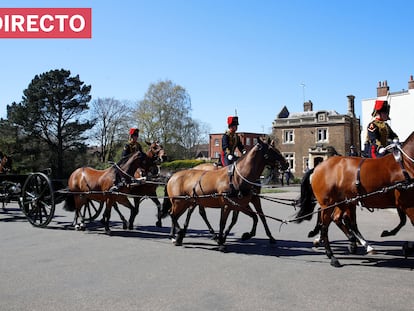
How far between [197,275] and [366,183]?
3.25 metres

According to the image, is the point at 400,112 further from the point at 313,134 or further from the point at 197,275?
the point at 197,275

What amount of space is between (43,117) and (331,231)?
148ft

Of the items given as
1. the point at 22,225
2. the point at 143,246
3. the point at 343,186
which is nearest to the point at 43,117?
the point at 22,225

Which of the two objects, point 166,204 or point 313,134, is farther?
point 313,134

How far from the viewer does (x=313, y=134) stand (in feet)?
179

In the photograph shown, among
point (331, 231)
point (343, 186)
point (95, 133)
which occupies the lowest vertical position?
point (331, 231)

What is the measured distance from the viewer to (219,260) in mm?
7496

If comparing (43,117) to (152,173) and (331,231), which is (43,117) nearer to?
(152,173)

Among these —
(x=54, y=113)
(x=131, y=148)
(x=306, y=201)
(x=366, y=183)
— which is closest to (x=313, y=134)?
(x=54, y=113)

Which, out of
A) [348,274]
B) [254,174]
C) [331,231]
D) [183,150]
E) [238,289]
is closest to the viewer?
[238,289]

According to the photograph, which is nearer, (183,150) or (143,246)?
(143,246)

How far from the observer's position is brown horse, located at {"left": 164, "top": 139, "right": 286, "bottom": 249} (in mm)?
8445

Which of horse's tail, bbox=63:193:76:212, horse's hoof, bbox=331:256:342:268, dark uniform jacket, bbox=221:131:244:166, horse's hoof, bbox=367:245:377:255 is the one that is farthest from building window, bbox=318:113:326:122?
horse's hoof, bbox=331:256:342:268

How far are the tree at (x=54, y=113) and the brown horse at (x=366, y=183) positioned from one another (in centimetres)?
4487
